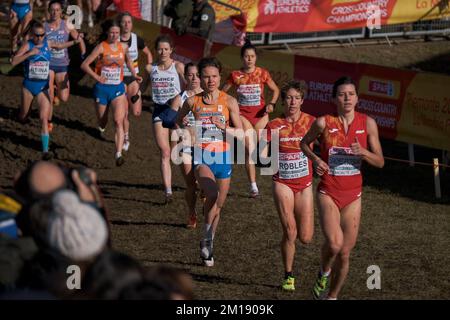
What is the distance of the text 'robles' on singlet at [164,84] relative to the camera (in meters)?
13.9

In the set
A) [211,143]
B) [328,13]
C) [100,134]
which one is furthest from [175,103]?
[328,13]

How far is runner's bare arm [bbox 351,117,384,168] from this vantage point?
29.2 feet

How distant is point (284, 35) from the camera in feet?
74.3

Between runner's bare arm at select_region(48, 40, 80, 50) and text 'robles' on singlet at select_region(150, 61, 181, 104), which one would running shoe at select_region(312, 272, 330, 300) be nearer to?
text 'robles' on singlet at select_region(150, 61, 181, 104)

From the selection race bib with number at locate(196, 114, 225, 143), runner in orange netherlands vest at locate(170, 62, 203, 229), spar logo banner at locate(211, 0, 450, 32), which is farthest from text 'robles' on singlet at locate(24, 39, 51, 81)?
spar logo banner at locate(211, 0, 450, 32)

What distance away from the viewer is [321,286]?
9367mm

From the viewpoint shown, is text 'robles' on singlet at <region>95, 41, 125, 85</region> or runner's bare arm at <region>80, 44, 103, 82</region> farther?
text 'robles' on singlet at <region>95, 41, 125, 85</region>

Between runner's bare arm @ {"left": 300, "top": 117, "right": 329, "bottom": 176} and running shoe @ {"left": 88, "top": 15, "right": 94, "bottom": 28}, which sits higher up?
running shoe @ {"left": 88, "top": 15, "right": 94, "bottom": 28}

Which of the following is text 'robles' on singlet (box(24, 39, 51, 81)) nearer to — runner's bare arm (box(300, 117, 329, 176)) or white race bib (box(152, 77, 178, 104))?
white race bib (box(152, 77, 178, 104))

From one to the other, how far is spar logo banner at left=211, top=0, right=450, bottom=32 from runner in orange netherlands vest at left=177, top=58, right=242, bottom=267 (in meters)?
11.0

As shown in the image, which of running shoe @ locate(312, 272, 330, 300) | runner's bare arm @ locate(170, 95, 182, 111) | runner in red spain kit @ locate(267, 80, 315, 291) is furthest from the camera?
runner's bare arm @ locate(170, 95, 182, 111)

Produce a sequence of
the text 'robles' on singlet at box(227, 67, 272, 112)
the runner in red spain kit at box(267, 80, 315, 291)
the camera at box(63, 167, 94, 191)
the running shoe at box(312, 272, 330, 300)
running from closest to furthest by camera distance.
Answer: the camera at box(63, 167, 94, 191) → the running shoe at box(312, 272, 330, 300) → the runner in red spain kit at box(267, 80, 315, 291) → the text 'robles' on singlet at box(227, 67, 272, 112)

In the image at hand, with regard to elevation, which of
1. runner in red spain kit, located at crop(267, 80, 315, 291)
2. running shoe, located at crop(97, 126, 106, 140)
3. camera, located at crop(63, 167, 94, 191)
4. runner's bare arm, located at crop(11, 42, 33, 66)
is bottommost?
running shoe, located at crop(97, 126, 106, 140)

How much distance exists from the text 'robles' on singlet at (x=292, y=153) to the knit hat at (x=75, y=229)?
508cm
